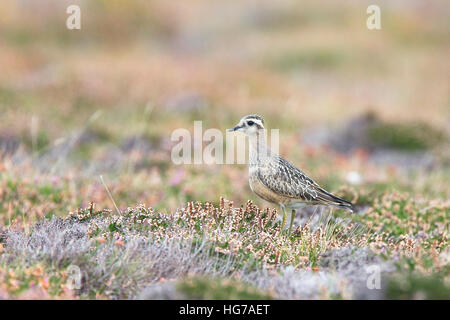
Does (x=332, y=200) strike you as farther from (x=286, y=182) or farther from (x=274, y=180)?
(x=274, y=180)

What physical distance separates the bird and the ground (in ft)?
0.80

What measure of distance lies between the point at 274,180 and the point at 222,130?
905 cm

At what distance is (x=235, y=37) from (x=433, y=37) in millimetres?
10610

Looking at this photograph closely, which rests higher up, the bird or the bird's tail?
the bird

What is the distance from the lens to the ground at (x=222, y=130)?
555 cm

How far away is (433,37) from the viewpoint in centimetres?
3164

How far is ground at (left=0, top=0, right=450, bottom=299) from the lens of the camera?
555 cm

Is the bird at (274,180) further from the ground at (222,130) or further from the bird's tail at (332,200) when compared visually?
the ground at (222,130)

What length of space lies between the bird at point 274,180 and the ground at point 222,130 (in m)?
0.24

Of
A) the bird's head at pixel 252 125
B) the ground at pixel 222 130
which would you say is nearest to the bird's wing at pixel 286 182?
the ground at pixel 222 130

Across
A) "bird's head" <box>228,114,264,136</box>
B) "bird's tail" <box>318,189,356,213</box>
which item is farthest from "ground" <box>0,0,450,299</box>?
"bird's head" <box>228,114,264,136</box>

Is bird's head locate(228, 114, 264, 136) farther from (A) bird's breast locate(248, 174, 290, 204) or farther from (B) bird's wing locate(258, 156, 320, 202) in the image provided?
(A) bird's breast locate(248, 174, 290, 204)

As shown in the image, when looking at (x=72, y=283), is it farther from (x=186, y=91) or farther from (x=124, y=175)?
(x=186, y=91)
